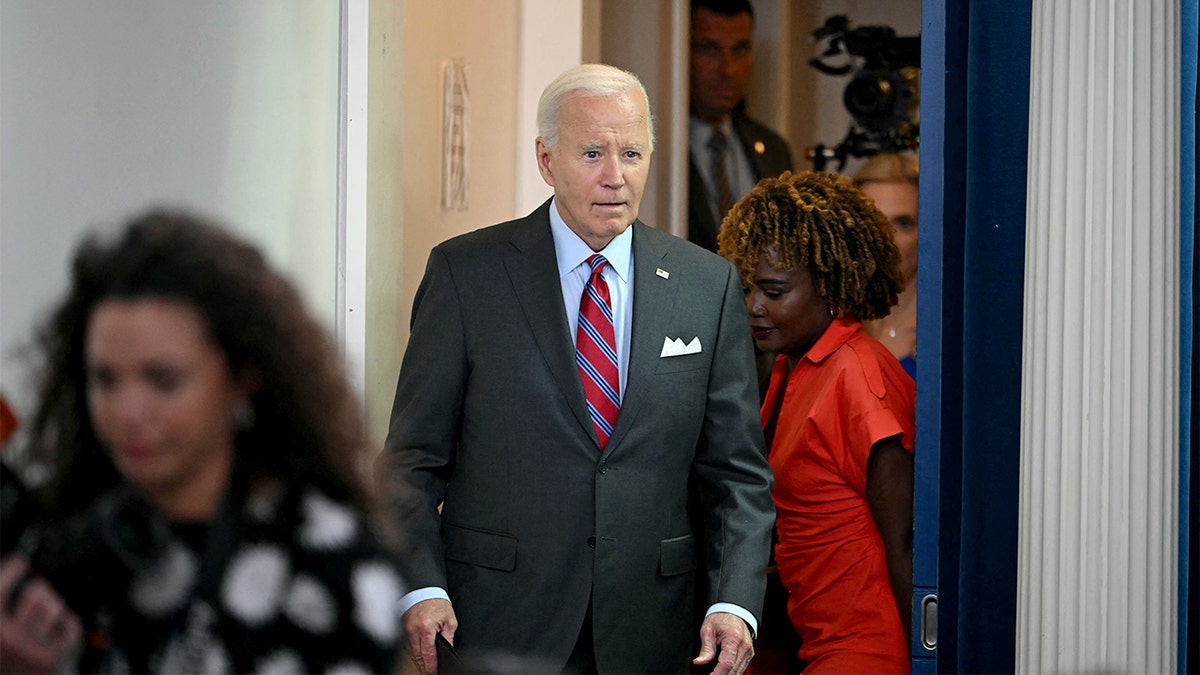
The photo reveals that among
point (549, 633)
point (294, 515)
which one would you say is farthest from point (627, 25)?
point (294, 515)

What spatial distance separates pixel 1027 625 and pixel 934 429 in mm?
439

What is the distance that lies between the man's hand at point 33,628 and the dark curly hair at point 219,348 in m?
0.07

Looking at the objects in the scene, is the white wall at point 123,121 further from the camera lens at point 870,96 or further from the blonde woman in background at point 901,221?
the camera lens at point 870,96

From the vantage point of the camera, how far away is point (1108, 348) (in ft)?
8.12

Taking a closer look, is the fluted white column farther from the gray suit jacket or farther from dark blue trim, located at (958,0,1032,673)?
the gray suit jacket

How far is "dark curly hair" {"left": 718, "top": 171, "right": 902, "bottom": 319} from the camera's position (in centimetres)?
337

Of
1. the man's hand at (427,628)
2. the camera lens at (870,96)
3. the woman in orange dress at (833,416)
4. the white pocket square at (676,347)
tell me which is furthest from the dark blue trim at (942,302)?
the camera lens at (870,96)

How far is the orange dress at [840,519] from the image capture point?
121 inches

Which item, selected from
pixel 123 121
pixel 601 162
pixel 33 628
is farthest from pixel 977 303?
pixel 33 628

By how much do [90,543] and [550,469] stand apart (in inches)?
56.3

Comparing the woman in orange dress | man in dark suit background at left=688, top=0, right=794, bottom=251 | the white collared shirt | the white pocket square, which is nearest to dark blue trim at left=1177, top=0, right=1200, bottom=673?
the woman in orange dress

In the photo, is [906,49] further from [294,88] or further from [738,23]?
[294,88]

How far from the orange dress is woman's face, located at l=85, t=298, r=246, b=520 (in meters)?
2.10

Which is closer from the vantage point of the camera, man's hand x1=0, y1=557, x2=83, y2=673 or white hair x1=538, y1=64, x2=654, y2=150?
man's hand x1=0, y1=557, x2=83, y2=673
